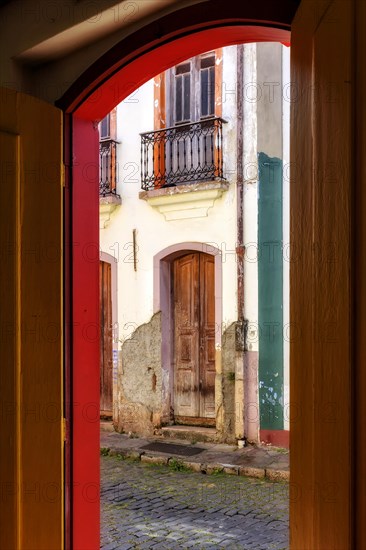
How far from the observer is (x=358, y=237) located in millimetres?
1555

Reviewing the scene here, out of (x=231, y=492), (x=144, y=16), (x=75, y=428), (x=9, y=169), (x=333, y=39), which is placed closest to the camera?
(x=333, y=39)

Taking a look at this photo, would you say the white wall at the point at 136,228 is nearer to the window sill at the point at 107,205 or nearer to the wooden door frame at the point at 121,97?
the window sill at the point at 107,205

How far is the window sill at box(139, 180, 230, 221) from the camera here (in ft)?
31.6

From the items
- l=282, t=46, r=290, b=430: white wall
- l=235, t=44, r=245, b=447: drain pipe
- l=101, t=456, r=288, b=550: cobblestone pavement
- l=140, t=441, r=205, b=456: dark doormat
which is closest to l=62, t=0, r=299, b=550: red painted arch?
l=101, t=456, r=288, b=550: cobblestone pavement

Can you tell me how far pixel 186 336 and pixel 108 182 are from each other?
3.10 m

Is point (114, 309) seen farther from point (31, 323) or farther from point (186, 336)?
point (31, 323)

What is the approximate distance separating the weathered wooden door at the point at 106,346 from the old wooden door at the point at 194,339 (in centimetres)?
142

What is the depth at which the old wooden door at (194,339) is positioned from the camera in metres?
10.1

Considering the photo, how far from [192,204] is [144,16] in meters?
6.81

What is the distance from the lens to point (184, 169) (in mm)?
10141

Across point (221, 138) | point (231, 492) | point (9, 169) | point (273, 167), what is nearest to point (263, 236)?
point (273, 167)

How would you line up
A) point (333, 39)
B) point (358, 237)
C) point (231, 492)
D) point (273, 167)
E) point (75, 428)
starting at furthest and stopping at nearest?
1. point (273, 167)
2. point (231, 492)
3. point (75, 428)
4. point (333, 39)
5. point (358, 237)

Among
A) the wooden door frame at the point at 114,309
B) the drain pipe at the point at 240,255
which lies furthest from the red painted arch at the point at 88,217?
the wooden door frame at the point at 114,309

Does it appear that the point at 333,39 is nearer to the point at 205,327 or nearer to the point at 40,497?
the point at 40,497
